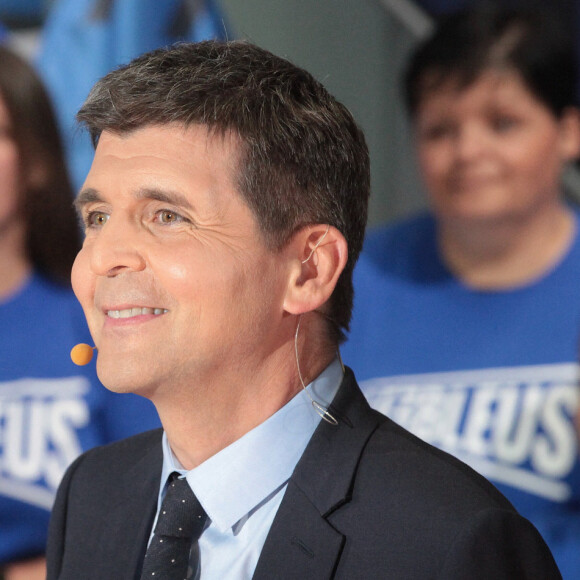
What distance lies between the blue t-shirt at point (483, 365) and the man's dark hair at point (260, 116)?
184cm

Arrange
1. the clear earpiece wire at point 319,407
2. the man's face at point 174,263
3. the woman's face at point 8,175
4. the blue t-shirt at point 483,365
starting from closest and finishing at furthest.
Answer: the man's face at point 174,263
the clear earpiece wire at point 319,407
the blue t-shirt at point 483,365
the woman's face at point 8,175

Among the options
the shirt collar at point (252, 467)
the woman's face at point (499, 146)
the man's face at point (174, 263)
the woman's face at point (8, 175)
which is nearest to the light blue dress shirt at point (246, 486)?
the shirt collar at point (252, 467)

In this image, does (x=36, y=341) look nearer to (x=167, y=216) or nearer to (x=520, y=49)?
(x=167, y=216)

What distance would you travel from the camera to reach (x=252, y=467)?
1.46 metres

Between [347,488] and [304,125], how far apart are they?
0.60 m

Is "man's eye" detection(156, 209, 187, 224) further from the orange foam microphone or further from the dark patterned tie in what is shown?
the dark patterned tie

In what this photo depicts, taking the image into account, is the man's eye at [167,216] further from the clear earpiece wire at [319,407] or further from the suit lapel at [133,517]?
the suit lapel at [133,517]

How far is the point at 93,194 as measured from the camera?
1.46 metres

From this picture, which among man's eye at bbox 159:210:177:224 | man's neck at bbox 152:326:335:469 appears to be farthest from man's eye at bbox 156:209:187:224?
man's neck at bbox 152:326:335:469

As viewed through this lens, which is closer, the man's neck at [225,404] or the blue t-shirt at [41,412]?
the man's neck at [225,404]

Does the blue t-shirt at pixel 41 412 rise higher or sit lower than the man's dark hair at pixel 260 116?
lower

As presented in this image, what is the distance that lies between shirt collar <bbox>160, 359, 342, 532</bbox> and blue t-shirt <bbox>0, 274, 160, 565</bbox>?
1855 millimetres

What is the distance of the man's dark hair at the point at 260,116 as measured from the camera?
4.69 ft

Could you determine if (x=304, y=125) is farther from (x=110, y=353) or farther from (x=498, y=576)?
(x=498, y=576)
